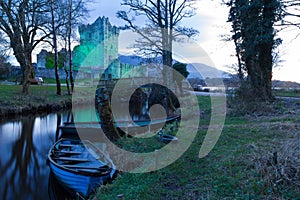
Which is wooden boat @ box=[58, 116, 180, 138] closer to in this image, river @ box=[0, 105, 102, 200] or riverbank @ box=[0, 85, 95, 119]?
river @ box=[0, 105, 102, 200]

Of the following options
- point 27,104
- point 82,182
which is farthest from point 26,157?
point 27,104

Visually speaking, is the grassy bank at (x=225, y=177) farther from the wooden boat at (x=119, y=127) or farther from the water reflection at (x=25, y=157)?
the wooden boat at (x=119, y=127)

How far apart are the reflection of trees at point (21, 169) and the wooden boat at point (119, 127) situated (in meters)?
1.64

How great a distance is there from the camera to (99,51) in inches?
1526

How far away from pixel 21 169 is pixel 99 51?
33796 mm

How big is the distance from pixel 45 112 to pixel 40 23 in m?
8.22

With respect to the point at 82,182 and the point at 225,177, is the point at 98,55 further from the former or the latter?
the point at 225,177

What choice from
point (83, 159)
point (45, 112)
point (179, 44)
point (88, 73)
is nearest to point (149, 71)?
point (179, 44)

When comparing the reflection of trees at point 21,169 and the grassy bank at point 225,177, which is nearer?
the grassy bank at point 225,177

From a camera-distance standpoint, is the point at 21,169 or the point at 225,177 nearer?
the point at 225,177

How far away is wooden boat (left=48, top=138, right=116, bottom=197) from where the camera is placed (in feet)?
14.6

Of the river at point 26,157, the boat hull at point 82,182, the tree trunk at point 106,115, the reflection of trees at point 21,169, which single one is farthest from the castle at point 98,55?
the boat hull at point 82,182

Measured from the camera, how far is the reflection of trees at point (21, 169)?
5734 millimetres

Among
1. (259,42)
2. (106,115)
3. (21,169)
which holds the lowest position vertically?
(21,169)
